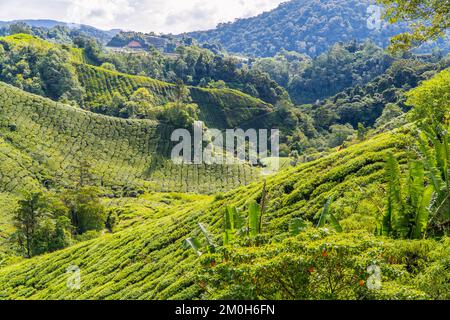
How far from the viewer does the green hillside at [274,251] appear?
7.64 m

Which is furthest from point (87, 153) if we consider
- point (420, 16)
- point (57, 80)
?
point (420, 16)

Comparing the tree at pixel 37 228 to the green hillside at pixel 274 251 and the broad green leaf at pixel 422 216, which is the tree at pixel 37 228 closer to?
the green hillside at pixel 274 251

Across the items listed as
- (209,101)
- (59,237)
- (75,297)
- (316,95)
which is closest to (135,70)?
→ (209,101)

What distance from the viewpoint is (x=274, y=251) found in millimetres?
7988

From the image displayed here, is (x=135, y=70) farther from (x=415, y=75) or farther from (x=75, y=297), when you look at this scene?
(x=75, y=297)

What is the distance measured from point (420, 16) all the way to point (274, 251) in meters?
12.5

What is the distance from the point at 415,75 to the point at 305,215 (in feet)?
419

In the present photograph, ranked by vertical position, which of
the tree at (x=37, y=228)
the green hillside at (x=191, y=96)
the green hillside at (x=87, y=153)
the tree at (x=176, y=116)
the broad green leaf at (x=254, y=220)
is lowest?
the tree at (x=37, y=228)

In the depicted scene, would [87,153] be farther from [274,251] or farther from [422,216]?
[274,251]

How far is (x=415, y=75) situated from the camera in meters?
129

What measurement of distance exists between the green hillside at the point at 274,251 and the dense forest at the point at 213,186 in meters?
0.06

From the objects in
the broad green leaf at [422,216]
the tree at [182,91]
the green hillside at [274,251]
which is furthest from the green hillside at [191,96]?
the broad green leaf at [422,216]

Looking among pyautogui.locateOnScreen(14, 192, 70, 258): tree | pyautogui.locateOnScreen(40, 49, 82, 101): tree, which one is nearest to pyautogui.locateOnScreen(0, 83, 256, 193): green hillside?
pyautogui.locateOnScreen(14, 192, 70, 258): tree
